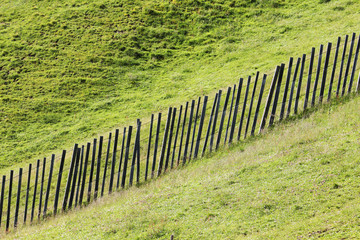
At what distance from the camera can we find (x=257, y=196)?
10.0 meters

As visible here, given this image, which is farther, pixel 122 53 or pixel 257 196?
pixel 122 53

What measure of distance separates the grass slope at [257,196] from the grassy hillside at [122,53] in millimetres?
12329

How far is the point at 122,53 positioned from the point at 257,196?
2615 centimetres

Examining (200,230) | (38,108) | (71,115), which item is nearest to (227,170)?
(200,230)

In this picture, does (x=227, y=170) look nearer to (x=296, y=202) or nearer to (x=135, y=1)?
(x=296, y=202)

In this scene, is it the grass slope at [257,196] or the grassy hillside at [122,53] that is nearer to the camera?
the grass slope at [257,196]

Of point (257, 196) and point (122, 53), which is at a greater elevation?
point (257, 196)

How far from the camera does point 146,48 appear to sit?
115 ft

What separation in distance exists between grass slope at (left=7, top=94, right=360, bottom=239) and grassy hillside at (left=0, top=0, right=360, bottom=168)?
40.4 feet

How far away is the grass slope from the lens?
862 centimetres

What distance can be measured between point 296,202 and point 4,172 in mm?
17576

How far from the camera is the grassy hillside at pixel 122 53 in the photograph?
88.2 ft

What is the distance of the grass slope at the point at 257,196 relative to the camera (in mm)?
8617

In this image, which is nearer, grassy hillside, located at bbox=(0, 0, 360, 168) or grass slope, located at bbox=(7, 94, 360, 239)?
grass slope, located at bbox=(7, 94, 360, 239)
